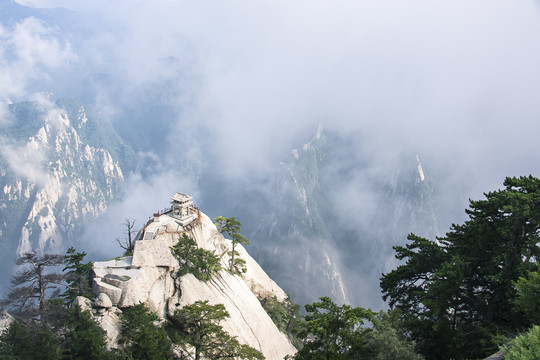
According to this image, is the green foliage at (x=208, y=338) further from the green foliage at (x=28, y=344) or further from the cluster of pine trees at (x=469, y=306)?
the green foliage at (x=28, y=344)

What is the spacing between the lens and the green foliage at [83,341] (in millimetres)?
23577

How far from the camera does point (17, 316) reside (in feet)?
83.3

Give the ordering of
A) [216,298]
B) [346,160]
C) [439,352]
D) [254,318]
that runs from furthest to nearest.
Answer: [346,160]
[254,318]
[216,298]
[439,352]

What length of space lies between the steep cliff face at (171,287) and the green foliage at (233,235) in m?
1.43

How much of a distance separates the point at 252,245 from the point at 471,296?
547ft

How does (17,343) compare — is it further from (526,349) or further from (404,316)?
(404,316)

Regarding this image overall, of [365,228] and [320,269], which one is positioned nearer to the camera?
[320,269]

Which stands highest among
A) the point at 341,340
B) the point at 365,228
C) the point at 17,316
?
the point at 365,228

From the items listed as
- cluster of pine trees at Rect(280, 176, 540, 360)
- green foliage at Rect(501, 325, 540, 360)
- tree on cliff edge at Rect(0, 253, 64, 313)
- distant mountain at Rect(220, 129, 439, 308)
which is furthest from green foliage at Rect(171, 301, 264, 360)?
distant mountain at Rect(220, 129, 439, 308)

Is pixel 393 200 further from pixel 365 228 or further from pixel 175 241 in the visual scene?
pixel 175 241

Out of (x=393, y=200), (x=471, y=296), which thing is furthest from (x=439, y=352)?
(x=393, y=200)

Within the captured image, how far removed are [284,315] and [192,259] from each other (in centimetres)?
2885

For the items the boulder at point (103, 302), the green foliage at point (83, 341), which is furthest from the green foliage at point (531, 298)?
the boulder at point (103, 302)

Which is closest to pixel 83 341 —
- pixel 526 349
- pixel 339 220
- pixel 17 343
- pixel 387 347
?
pixel 17 343
